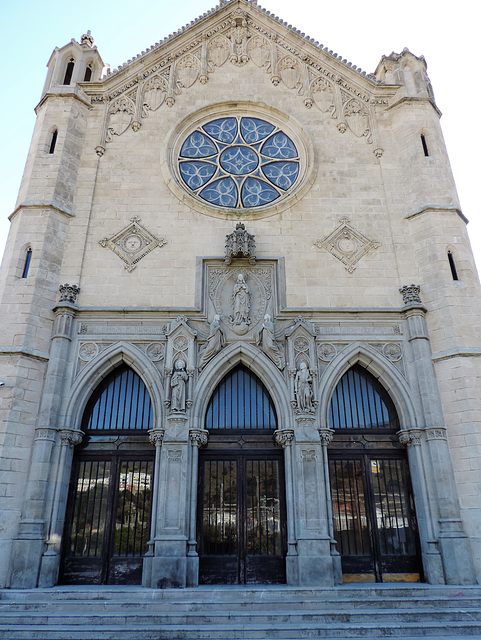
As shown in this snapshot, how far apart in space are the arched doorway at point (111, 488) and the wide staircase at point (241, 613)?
1262 mm

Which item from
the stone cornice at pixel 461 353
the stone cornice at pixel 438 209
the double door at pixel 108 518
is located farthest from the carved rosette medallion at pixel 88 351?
the stone cornice at pixel 438 209

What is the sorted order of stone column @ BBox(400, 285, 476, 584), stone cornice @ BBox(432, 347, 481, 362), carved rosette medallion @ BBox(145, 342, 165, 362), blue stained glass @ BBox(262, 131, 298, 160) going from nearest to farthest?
stone column @ BBox(400, 285, 476, 584), stone cornice @ BBox(432, 347, 481, 362), carved rosette medallion @ BBox(145, 342, 165, 362), blue stained glass @ BBox(262, 131, 298, 160)

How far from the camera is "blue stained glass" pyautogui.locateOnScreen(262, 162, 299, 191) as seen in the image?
1454 cm

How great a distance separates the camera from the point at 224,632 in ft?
24.9

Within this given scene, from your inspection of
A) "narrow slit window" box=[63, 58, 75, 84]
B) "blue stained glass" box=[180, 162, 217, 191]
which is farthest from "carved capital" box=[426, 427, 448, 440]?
"narrow slit window" box=[63, 58, 75, 84]

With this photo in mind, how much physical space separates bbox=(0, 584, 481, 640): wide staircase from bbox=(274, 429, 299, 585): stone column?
81cm

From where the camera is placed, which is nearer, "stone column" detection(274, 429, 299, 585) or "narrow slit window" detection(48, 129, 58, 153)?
"stone column" detection(274, 429, 299, 585)

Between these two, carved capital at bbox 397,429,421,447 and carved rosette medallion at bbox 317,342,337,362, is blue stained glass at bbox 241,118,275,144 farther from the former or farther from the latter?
carved capital at bbox 397,429,421,447

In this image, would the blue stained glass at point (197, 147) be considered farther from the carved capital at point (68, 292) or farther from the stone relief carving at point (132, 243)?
the carved capital at point (68, 292)

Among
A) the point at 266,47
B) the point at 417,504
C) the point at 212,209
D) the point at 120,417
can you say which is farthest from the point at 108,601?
the point at 266,47

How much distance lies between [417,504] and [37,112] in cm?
1523

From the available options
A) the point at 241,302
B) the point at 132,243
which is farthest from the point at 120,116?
the point at 241,302

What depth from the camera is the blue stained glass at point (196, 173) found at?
47.4 ft

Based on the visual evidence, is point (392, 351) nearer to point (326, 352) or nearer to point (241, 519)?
point (326, 352)
